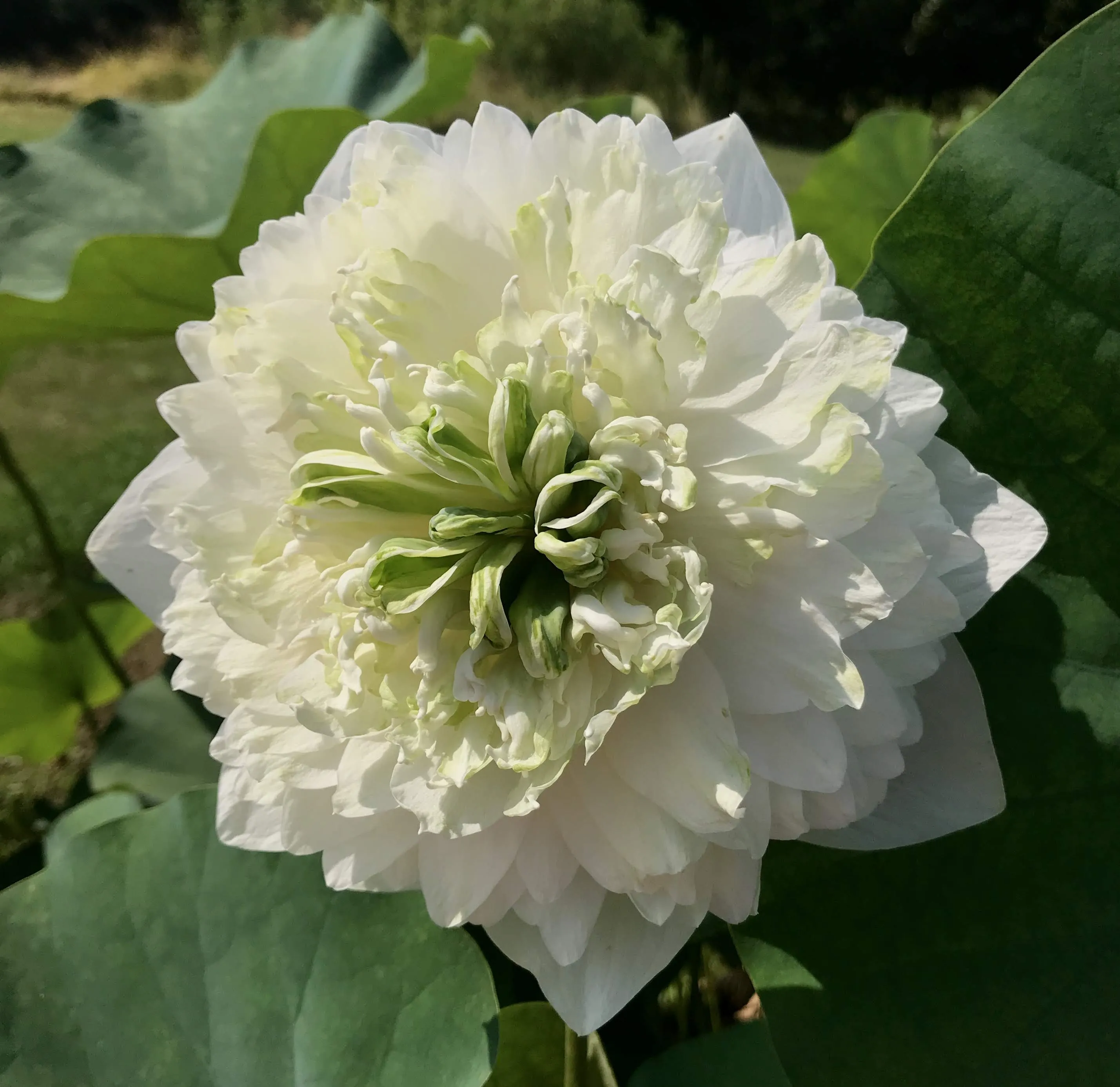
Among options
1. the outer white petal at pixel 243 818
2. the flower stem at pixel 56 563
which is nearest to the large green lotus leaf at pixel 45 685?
the flower stem at pixel 56 563

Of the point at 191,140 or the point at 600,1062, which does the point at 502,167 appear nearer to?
the point at 600,1062

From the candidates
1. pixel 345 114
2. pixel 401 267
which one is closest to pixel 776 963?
pixel 401 267

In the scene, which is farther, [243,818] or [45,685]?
[45,685]

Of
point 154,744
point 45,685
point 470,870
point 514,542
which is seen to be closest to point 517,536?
point 514,542

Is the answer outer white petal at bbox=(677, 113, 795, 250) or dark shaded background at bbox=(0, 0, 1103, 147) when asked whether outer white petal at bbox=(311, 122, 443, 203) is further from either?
dark shaded background at bbox=(0, 0, 1103, 147)

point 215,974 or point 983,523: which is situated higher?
point 983,523

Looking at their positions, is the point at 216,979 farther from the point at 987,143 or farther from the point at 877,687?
the point at 987,143

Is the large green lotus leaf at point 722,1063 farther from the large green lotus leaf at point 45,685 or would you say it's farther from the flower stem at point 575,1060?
the large green lotus leaf at point 45,685
